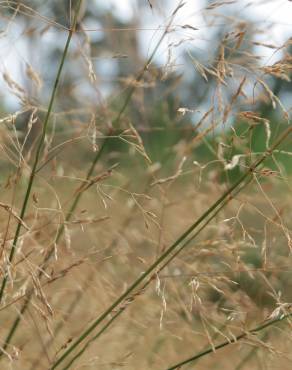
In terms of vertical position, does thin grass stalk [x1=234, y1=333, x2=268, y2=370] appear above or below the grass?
below

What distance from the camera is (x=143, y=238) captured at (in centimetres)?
188

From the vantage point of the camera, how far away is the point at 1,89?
1637 mm

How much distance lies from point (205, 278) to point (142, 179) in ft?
3.79

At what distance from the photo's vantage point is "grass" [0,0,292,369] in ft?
3.90

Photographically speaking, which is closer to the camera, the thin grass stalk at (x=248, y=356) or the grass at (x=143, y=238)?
the grass at (x=143, y=238)

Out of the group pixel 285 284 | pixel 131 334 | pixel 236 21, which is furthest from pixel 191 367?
pixel 236 21

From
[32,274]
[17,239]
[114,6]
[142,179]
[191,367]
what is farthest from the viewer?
[142,179]

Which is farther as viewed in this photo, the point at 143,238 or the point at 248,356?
the point at 143,238

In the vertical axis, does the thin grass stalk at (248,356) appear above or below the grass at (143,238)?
below

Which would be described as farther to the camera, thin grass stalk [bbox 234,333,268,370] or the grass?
thin grass stalk [bbox 234,333,268,370]

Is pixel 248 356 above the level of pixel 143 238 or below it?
below

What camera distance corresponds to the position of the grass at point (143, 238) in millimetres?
1189

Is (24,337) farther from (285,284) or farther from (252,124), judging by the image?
(252,124)

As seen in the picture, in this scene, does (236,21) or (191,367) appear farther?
(191,367)
